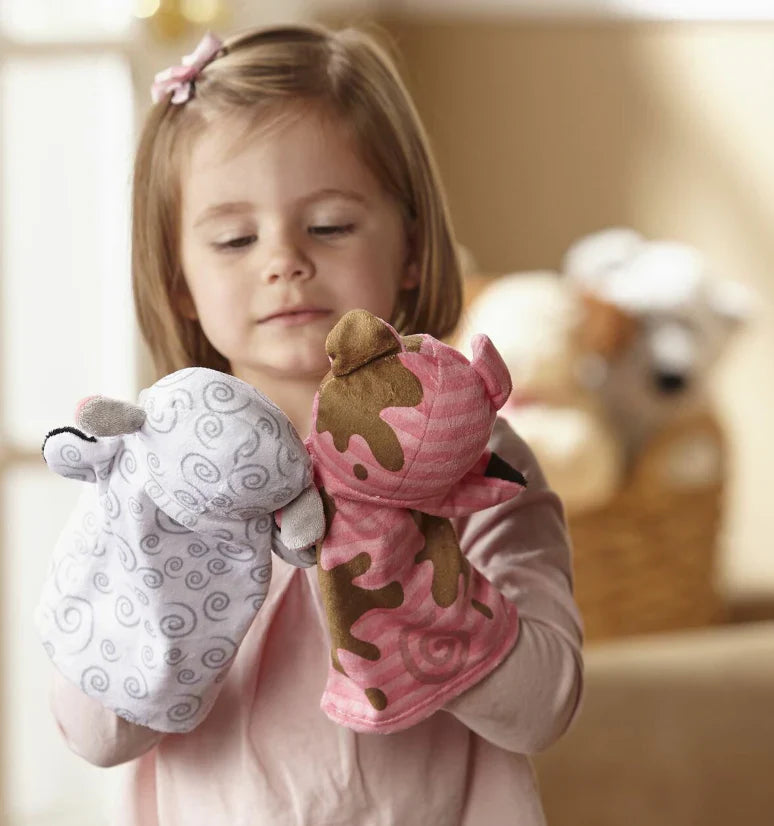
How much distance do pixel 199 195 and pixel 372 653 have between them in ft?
1.02

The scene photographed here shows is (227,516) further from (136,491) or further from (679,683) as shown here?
(679,683)

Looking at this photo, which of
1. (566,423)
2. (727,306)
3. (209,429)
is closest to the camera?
(209,429)

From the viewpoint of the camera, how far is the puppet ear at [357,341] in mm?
593

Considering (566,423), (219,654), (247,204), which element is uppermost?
(247,204)

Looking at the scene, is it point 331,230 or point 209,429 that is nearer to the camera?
point 209,429

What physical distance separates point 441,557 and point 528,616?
119mm

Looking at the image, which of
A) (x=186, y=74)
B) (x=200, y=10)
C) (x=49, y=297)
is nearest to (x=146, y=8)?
(x=200, y=10)

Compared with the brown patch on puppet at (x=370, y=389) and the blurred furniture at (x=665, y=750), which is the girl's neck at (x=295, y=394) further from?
the blurred furniture at (x=665, y=750)

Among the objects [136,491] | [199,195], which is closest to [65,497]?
[199,195]

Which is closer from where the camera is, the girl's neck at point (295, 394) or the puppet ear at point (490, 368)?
the puppet ear at point (490, 368)

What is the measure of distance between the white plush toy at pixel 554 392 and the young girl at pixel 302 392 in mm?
652

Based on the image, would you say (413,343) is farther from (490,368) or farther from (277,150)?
(277,150)

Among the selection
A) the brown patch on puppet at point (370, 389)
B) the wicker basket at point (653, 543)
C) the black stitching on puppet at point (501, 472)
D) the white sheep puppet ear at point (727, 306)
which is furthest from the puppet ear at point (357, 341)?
the white sheep puppet ear at point (727, 306)

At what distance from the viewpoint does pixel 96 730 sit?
28.5 inches
